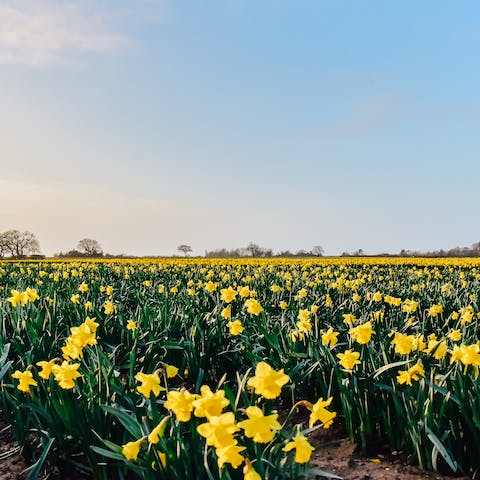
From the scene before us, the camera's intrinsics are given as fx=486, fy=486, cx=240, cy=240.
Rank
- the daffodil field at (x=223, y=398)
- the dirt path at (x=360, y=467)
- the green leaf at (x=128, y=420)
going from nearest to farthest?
the daffodil field at (x=223, y=398), the green leaf at (x=128, y=420), the dirt path at (x=360, y=467)

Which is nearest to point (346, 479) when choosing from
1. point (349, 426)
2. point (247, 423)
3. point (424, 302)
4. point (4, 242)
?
point (349, 426)

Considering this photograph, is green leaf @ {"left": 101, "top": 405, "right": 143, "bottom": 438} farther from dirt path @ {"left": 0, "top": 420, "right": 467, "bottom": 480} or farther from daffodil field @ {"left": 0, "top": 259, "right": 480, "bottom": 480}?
dirt path @ {"left": 0, "top": 420, "right": 467, "bottom": 480}

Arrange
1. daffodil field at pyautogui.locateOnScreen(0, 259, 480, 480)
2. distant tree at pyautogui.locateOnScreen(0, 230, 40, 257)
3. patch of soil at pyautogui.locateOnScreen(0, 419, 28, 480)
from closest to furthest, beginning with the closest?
daffodil field at pyautogui.locateOnScreen(0, 259, 480, 480) → patch of soil at pyautogui.locateOnScreen(0, 419, 28, 480) → distant tree at pyautogui.locateOnScreen(0, 230, 40, 257)

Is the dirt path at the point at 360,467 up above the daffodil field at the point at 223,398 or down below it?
below

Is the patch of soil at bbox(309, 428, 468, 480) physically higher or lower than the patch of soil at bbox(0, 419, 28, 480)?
higher

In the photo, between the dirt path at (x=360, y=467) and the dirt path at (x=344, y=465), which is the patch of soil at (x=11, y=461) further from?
the dirt path at (x=360, y=467)

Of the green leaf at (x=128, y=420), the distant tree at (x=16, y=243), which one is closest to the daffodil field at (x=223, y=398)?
the green leaf at (x=128, y=420)

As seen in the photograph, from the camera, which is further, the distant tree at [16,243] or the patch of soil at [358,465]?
the distant tree at [16,243]

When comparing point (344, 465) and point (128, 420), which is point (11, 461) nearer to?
point (128, 420)

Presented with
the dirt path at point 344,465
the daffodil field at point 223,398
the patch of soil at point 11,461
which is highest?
the daffodil field at point 223,398

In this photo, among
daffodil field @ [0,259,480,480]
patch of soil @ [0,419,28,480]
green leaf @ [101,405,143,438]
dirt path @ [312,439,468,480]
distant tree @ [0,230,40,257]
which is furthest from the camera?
distant tree @ [0,230,40,257]

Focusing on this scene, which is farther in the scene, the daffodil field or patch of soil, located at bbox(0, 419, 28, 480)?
patch of soil, located at bbox(0, 419, 28, 480)

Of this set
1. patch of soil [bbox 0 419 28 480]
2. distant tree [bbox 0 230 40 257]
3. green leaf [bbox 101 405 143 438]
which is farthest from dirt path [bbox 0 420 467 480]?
distant tree [bbox 0 230 40 257]

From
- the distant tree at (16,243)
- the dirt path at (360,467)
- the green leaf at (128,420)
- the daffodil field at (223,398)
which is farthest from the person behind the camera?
the distant tree at (16,243)
